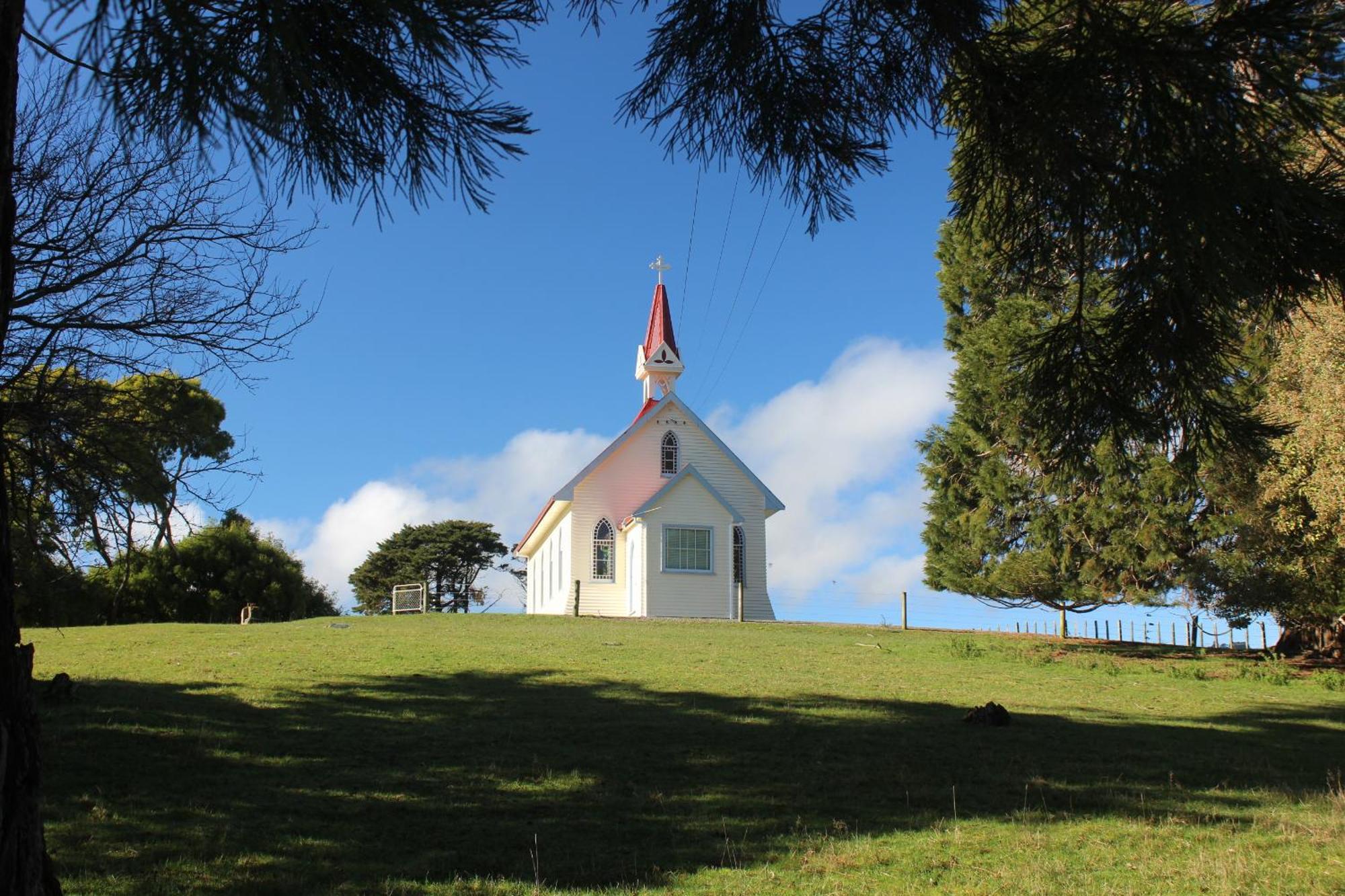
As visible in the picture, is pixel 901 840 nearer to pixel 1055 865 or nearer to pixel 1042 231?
pixel 1055 865

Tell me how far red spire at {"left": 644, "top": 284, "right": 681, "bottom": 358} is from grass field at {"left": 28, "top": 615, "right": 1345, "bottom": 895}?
21.6 metres

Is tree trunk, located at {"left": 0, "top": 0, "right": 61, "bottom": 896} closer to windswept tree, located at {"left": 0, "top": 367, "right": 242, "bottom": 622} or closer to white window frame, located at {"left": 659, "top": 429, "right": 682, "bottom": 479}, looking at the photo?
windswept tree, located at {"left": 0, "top": 367, "right": 242, "bottom": 622}

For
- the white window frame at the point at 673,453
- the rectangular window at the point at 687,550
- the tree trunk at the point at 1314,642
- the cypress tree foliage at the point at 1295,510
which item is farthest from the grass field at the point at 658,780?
the white window frame at the point at 673,453

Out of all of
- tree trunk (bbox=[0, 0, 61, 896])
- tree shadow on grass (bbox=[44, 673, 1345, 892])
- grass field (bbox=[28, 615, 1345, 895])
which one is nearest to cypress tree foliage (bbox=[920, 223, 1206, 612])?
grass field (bbox=[28, 615, 1345, 895])

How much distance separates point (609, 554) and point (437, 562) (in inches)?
1017

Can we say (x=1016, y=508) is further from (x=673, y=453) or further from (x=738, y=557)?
(x=673, y=453)

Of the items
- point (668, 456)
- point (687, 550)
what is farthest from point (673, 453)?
point (687, 550)

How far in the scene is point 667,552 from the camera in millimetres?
30609

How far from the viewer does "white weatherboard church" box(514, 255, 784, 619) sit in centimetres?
3055

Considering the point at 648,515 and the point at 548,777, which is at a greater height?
the point at 648,515

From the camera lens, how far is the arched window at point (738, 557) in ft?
105

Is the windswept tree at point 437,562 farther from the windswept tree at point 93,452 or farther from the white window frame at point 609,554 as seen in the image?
the windswept tree at point 93,452

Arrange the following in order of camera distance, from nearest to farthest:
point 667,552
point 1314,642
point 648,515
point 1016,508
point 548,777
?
1. point 548,777
2. point 1314,642
3. point 1016,508
4. point 648,515
5. point 667,552

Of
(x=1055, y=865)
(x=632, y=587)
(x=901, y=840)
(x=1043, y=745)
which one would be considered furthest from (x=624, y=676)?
(x=632, y=587)
